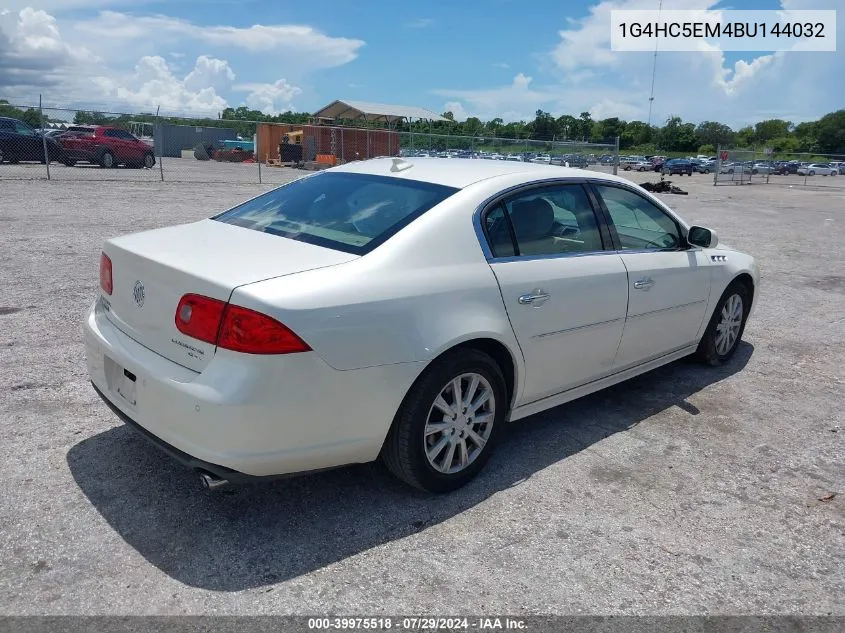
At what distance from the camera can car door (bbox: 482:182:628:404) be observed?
3.54m

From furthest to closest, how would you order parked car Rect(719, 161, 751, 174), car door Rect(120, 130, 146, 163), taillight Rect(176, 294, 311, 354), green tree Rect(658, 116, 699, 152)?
green tree Rect(658, 116, 699, 152)
parked car Rect(719, 161, 751, 174)
car door Rect(120, 130, 146, 163)
taillight Rect(176, 294, 311, 354)

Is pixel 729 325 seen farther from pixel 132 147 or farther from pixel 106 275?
pixel 132 147

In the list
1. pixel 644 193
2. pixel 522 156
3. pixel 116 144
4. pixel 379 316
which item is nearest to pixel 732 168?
pixel 522 156

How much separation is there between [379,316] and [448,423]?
709 millimetres

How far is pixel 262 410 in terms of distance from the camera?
265cm

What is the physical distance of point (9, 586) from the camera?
2551mm

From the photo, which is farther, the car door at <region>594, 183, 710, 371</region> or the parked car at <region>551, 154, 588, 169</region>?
the parked car at <region>551, 154, 588, 169</region>

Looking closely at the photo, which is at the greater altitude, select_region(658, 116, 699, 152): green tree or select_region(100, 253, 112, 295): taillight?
select_region(658, 116, 699, 152): green tree

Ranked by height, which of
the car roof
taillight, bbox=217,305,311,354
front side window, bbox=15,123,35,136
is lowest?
taillight, bbox=217,305,311,354

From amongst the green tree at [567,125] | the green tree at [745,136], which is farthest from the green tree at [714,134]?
the green tree at [567,125]

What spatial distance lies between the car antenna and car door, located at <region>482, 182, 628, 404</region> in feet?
2.20

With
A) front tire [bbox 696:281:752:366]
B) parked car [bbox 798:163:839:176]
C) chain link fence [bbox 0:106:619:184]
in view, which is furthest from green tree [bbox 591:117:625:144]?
front tire [bbox 696:281:752:366]

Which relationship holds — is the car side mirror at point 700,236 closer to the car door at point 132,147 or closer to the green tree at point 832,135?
the car door at point 132,147

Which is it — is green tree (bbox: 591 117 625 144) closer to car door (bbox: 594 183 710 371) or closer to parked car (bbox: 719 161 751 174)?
parked car (bbox: 719 161 751 174)
